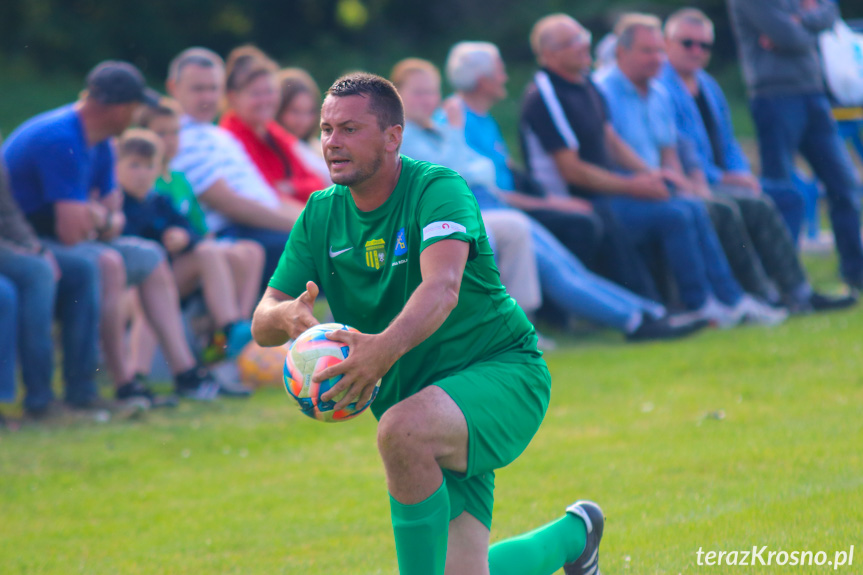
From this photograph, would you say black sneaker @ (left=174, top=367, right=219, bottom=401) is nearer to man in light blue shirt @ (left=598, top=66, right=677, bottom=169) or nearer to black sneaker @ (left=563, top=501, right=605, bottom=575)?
black sneaker @ (left=563, top=501, right=605, bottom=575)

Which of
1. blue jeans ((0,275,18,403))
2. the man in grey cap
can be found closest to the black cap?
the man in grey cap

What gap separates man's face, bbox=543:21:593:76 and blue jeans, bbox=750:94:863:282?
80.1 inches

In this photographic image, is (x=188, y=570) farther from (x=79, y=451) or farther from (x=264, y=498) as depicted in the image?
(x=79, y=451)

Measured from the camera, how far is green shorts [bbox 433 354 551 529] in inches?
143

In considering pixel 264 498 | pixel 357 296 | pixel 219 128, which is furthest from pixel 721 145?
pixel 357 296

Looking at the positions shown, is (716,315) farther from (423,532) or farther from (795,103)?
(423,532)

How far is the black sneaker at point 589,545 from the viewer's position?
4.23m

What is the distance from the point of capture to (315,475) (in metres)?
6.08

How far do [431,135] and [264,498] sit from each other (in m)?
4.43

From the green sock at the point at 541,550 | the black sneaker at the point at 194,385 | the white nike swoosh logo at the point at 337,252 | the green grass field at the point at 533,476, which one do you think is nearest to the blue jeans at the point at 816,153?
the green grass field at the point at 533,476

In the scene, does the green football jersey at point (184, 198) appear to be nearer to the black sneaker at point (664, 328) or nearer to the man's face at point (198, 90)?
the man's face at point (198, 90)

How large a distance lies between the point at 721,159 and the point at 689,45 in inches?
54.2

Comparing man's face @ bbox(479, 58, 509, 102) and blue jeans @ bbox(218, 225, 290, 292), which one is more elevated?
man's face @ bbox(479, 58, 509, 102)

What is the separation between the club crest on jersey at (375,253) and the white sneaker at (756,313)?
6424mm
